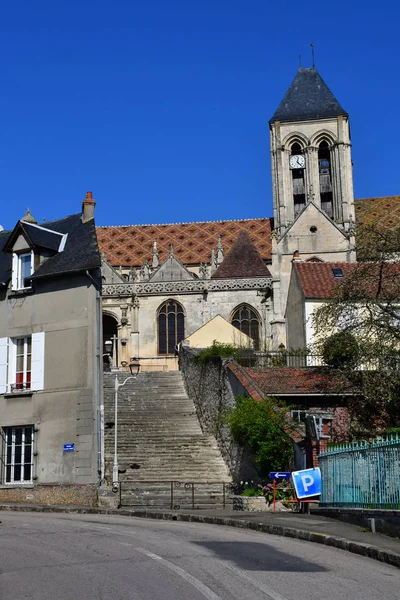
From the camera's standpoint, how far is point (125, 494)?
1978 cm

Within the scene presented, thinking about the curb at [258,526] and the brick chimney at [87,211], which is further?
the brick chimney at [87,211]

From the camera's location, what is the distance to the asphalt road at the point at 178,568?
7.22 m

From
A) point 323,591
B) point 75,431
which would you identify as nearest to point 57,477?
point 75,431

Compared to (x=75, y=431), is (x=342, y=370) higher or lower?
higher

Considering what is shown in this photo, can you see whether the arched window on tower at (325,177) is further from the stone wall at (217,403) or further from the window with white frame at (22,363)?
the window with white frame at (22,363)

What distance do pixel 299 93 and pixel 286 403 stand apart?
36.7 meters

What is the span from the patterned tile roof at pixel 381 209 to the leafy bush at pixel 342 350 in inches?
1045

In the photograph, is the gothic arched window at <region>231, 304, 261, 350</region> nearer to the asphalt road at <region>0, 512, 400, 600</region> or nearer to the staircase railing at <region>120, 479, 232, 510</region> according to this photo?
the staircase railing at <region>120, 479, 232, 510</region>

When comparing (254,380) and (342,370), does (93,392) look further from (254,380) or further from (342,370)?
(342,370)

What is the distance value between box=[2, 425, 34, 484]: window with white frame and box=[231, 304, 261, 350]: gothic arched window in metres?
22.2

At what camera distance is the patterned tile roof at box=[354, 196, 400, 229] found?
50062mm

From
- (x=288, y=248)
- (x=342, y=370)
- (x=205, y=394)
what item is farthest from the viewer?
(x=288, y=248)

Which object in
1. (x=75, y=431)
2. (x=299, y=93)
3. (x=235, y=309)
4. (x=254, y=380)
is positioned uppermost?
(x=299, y=93)

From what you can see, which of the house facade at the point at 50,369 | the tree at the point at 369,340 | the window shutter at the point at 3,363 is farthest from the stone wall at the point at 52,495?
the tree at the point at 369,340
